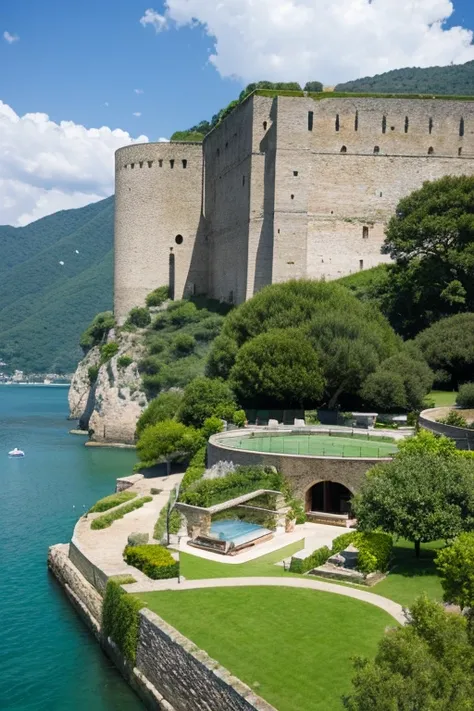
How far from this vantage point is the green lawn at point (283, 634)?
31.3ft

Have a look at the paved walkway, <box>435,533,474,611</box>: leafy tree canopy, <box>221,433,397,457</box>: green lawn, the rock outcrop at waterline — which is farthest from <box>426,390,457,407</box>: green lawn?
the rock outcrop at waterline

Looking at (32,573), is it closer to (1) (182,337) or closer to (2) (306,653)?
(2) (306,653)

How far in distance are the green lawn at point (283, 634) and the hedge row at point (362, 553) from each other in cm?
117

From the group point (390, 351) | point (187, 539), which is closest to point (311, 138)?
point (390, 351)

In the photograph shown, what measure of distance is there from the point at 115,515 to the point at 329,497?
5.37 meters

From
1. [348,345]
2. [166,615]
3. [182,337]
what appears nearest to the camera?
[166,615]

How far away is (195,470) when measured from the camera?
853 inches

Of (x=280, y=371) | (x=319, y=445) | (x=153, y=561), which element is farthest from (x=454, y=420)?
(x=153, y=561)

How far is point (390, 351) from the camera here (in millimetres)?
28906

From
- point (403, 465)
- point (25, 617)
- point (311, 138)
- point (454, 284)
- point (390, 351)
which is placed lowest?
point (25, 617)

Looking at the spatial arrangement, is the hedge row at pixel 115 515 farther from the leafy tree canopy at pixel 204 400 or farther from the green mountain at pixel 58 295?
the green mountain at pixel 58 295

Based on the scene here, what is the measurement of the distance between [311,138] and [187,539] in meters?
26.0

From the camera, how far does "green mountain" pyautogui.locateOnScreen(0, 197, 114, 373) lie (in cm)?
10912

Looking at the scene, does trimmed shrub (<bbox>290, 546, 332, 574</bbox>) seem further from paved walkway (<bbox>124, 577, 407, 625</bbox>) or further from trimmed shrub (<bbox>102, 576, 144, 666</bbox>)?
trimmed shrub (<bbox>102, 576, 144, 666</bbox>)
